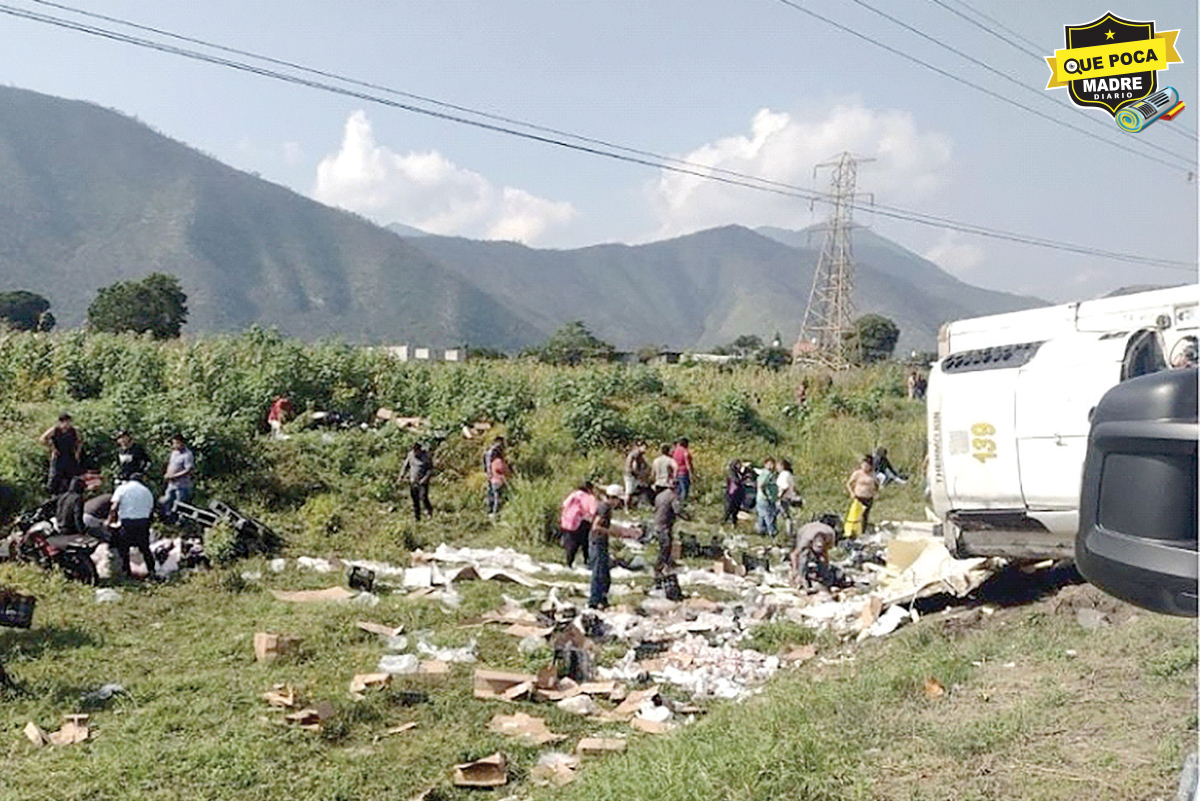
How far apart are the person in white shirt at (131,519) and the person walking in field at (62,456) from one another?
7.98 ft

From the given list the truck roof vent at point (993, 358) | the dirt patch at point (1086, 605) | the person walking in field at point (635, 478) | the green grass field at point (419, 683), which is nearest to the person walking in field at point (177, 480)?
the green grass field at point (419, 683)

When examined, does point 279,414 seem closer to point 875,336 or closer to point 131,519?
point 131,519

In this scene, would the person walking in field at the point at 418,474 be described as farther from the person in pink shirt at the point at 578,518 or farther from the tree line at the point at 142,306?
the tree line at the point at 142,306

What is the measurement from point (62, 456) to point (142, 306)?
143 feet

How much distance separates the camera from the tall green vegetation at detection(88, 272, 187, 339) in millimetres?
50469

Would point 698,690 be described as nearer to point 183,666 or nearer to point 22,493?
point 183,666

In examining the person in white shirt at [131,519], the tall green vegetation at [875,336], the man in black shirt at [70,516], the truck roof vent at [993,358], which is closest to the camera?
the truck roof vent at [993,358]

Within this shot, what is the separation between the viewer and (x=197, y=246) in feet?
617

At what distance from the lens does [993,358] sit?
8.14 metres

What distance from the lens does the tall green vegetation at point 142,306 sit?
166ft

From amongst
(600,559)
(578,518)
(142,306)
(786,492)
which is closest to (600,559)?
(600,559)

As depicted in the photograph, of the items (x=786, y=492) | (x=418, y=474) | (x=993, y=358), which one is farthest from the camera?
(x=786, y=492)

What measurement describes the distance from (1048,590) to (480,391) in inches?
511

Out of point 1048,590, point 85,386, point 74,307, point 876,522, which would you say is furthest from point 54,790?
point 74,307
